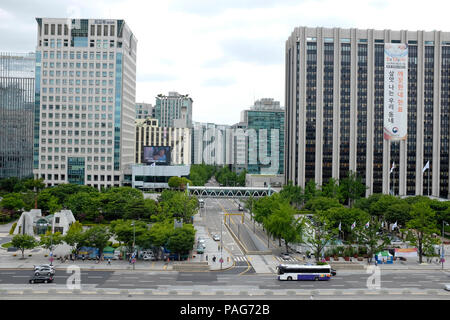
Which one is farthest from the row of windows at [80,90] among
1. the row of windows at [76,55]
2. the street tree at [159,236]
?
the street tree at [159,236]

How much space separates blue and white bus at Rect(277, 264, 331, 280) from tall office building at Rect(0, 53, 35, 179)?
12530 cm

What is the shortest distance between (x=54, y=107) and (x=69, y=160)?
18000mm

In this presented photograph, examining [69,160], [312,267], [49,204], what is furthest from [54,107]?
[312,267]

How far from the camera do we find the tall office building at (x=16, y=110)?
145 m

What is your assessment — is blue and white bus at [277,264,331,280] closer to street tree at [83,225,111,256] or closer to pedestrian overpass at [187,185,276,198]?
street tree at [83,225,111,256]

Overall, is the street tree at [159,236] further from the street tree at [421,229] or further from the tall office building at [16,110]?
the tall office building at [16,110]

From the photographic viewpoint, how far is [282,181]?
14812 cm

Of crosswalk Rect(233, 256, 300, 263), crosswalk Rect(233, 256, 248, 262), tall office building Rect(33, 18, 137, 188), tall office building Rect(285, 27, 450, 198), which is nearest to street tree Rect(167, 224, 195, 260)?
crosswalk Rect(233, 256, 248, 262)

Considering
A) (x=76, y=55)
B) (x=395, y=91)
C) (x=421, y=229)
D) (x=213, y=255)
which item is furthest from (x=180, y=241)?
(x=395, y=91)

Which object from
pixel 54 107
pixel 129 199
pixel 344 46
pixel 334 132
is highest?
pixel 344 46

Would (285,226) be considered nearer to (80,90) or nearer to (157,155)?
(157,155)

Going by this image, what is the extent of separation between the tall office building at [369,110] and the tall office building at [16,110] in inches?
3879

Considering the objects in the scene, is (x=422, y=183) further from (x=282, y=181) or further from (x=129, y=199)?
(x=129, y=199)
